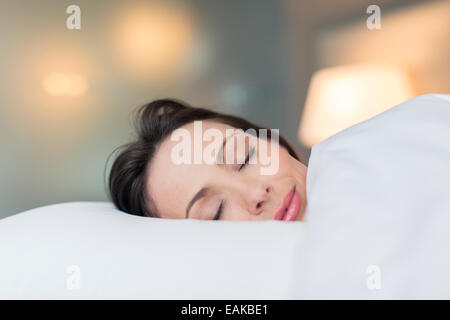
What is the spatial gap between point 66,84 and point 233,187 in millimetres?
763

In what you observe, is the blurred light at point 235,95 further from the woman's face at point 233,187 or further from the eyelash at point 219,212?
the eyelash at point 219,212

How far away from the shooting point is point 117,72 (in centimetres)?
128

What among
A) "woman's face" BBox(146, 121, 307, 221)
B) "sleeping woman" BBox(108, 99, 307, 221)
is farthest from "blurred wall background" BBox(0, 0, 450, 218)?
"woman's face" BBox(146, 121, 307, 221)

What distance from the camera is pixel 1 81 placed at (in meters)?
1.22

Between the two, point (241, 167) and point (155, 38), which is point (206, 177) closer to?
point (241, 167)

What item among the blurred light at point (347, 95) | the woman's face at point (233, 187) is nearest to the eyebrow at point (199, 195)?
the woman's face at point (233, 187)

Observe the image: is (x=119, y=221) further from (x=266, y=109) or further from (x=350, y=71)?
(x=350, y=71)

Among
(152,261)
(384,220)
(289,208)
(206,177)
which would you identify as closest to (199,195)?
(206,177)

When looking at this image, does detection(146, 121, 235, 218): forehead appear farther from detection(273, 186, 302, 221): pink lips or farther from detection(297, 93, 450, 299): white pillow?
detection(297, 93, 450, 299): white pillow

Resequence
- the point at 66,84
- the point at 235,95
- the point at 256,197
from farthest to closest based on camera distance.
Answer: the point at 235,95 < the point at 66,84 < the point at 256,197

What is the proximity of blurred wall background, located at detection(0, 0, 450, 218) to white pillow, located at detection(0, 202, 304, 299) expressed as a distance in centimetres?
68

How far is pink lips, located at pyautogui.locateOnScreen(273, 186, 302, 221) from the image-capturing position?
0.74m

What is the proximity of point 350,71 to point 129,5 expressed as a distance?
770mm
